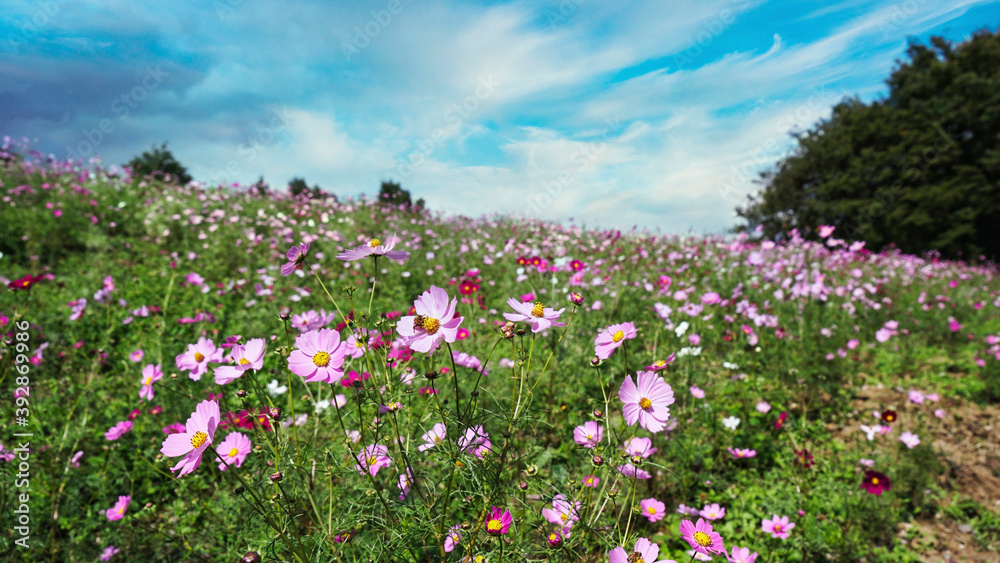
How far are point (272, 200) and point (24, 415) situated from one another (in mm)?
6024

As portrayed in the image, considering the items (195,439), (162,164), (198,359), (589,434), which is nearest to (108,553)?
(198,359)

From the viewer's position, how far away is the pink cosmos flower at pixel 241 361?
103 cm

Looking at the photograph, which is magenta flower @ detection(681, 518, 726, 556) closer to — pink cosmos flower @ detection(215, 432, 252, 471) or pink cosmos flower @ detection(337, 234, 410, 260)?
pink cosmos flower @ detection(337, 234, 410, 260)

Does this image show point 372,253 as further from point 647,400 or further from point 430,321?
point 647,400

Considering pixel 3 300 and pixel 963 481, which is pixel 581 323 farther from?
pixel 3 300

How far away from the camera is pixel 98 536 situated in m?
1.73

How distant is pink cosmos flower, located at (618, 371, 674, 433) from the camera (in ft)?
3.22

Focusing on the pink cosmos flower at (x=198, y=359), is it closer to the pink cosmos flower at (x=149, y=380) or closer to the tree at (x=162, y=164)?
the pink cosmos flower at (x=149, y=380)

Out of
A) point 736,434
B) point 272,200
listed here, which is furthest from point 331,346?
point 272,200

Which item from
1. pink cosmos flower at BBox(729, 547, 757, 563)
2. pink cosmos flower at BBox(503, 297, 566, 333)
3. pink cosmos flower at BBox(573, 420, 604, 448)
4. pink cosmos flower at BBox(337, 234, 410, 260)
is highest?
pink cosmos flower at BBox(337, 234, 410, 260)

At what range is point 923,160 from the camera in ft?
43.0

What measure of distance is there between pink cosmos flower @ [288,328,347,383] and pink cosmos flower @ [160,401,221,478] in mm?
169

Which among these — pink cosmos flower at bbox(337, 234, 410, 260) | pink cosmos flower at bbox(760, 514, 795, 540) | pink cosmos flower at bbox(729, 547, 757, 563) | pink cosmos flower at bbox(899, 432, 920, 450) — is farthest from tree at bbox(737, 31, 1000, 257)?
pink cosmos flower at bbox(337, 234, 410, 260)

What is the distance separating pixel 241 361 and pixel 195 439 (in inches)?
7.9
